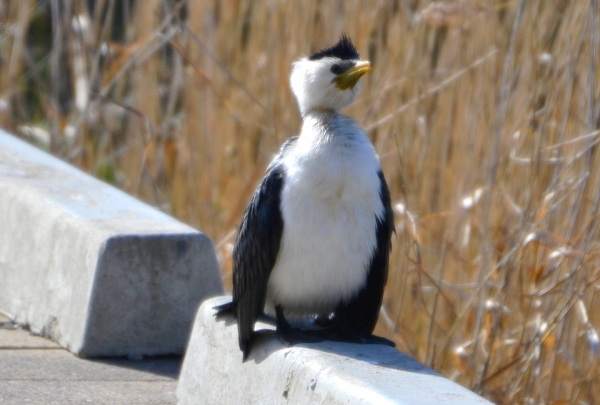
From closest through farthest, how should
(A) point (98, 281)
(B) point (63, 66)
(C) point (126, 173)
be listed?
(A) point (98, 281)
(C) point (126, 173)
(B) point (63, 66)

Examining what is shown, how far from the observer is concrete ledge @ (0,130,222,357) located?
304 cm

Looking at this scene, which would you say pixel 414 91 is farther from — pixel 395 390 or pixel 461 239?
pixel 395 390

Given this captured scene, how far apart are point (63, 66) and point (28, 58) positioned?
1028 mm

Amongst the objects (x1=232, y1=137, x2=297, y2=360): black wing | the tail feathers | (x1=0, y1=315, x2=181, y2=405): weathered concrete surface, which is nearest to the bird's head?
(x1=232, y1=137, x2=297, y2=360): black wing

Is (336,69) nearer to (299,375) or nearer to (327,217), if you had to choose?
(327,217)

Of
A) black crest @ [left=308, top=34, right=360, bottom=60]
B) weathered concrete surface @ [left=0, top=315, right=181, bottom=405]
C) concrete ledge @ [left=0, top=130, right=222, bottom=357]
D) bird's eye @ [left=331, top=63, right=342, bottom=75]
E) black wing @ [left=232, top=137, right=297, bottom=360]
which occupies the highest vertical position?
black crest @ [left=308, top=34, right=360, bottom=60]

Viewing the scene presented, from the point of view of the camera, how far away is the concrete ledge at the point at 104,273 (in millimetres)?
3037

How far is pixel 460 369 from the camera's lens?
3113 millimetres

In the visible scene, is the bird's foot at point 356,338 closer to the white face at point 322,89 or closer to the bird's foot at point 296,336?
the bird's foot at point 296,336

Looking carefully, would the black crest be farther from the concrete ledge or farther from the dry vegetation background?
the concrete ledge

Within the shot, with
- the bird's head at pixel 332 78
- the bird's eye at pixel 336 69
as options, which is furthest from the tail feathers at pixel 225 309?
the bird's eye at pixel 336 69

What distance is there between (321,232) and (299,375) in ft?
1.30

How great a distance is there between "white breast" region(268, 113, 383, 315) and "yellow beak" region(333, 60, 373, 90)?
0.14 meters

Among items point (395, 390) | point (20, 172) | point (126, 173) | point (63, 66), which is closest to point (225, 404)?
point (395, 390)
